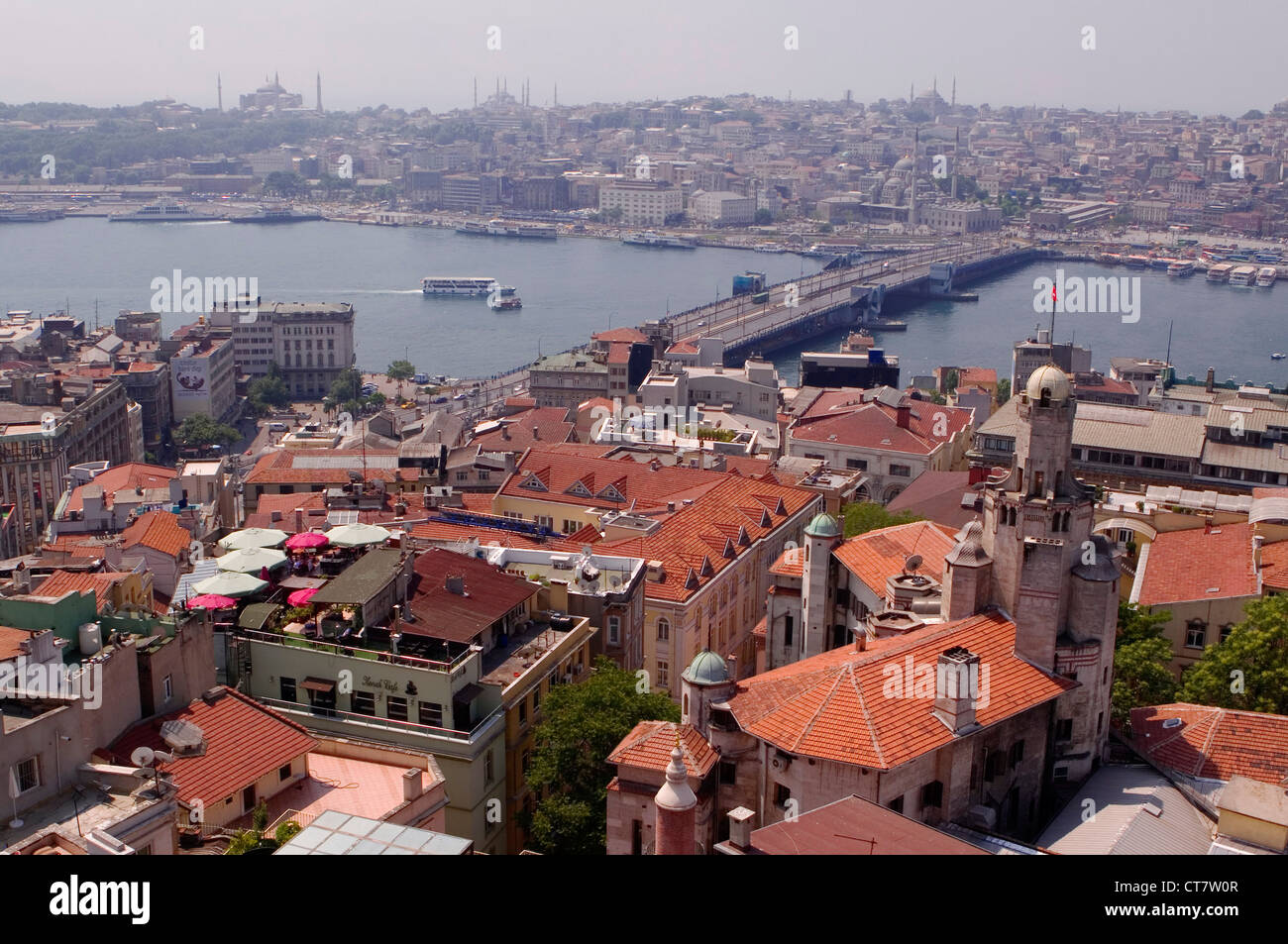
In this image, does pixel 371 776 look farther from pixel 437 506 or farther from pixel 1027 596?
pixel 437 506

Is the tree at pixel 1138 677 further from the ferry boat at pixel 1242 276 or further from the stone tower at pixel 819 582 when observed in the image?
the ferry boat at pixel 1242 276

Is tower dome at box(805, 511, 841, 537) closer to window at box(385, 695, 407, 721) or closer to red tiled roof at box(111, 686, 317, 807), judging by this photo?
window at box(385, 695, 407, 721)

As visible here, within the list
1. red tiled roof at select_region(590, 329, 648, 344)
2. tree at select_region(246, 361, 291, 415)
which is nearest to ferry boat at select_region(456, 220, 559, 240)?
tree at select_region(246, 361, 291, 415)

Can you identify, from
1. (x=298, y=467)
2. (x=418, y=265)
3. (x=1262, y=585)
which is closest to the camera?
(x=1262, y=585)

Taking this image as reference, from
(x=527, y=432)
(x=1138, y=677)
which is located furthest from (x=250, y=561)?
(x=527, y=432)
